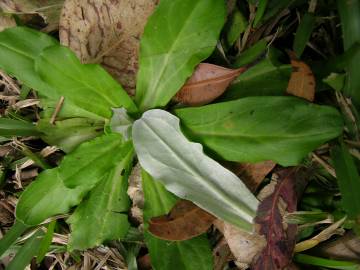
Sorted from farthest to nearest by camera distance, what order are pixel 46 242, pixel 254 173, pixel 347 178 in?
pixel 46 242, pixel 254 173, pixel 347 178

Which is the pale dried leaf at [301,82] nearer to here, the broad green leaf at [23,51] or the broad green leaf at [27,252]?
the broad green leaf at [23,51]

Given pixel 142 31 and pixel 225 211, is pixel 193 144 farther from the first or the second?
pixel 142 31

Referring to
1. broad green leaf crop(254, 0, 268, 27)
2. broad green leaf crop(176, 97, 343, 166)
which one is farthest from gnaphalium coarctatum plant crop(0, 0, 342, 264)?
broad green leaf crop(254, 0, 268, 27)

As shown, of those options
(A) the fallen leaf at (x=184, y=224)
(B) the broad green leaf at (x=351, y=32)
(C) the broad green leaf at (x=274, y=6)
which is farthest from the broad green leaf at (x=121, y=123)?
(B) the broad green leaf at (x=351, y=32)

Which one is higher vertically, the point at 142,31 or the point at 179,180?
the point at 142,31

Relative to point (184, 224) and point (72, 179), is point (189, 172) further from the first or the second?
point (72, 179)

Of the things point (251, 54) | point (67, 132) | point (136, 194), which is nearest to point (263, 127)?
point (251, 54)

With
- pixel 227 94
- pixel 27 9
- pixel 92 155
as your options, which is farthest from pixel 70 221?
pixel 27 9
